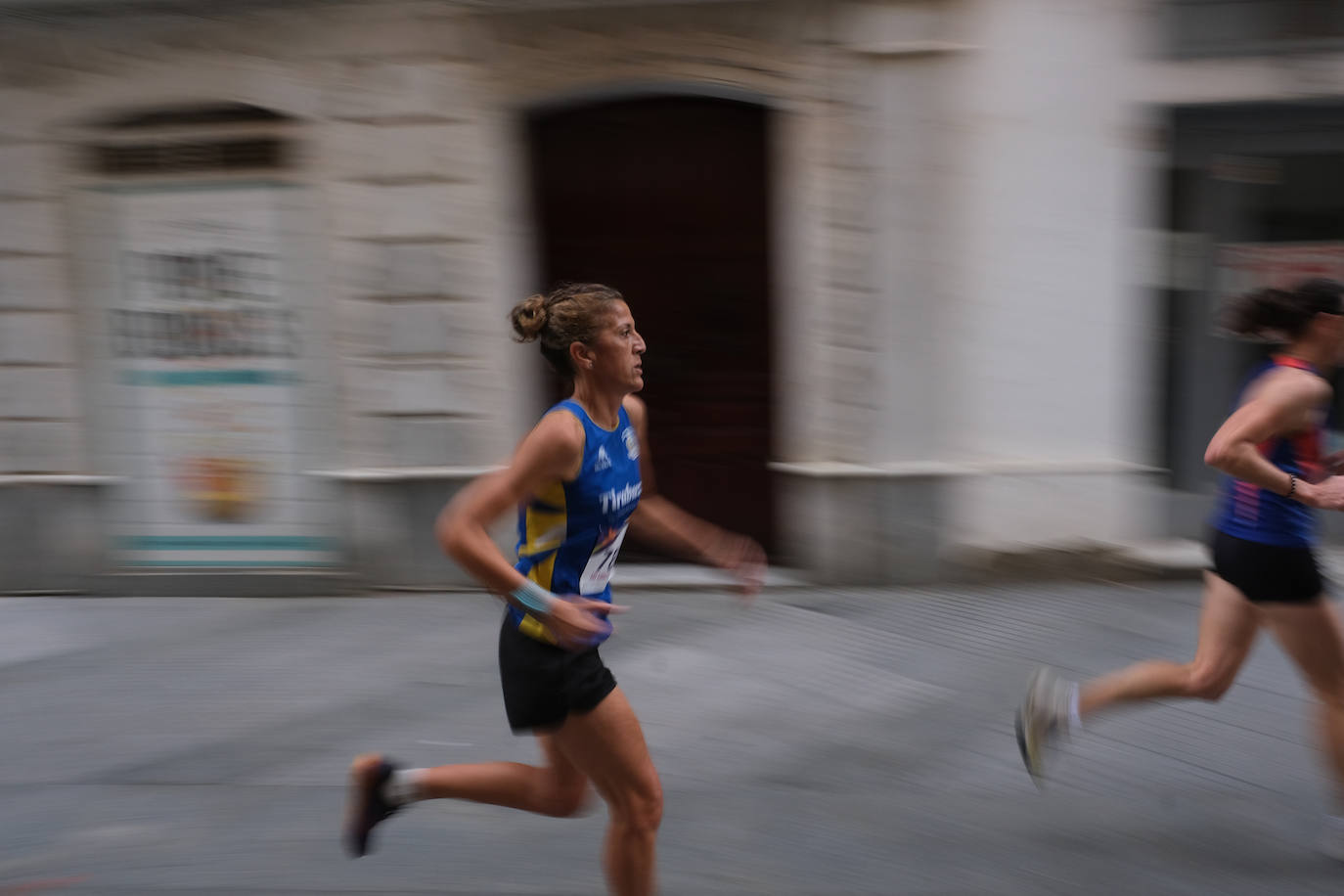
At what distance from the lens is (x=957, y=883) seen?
325 cm

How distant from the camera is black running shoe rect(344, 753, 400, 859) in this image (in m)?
3.08

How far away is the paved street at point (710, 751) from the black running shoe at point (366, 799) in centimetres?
25

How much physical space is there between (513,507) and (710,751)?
2.03 metres

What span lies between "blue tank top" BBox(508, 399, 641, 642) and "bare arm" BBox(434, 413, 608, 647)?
5cm

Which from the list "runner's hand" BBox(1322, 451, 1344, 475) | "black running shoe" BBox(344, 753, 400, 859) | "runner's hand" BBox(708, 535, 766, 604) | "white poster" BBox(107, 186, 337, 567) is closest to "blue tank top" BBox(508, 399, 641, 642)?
"runner's hand" BBox(708, 535, 766, 604)

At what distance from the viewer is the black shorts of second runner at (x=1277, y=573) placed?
3246 millimetres

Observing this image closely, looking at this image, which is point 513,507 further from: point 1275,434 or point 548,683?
point 1275,434

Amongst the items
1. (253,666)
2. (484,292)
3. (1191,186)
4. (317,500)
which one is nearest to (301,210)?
(484,292)

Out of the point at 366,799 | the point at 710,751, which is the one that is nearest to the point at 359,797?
the point at 366,799

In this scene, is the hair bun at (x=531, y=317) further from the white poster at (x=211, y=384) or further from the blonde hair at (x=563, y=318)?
the white poster at (x=211, y=384)

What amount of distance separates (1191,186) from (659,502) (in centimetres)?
439

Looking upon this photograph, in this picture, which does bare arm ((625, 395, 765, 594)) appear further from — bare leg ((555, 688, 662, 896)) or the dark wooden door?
the dark wooden door

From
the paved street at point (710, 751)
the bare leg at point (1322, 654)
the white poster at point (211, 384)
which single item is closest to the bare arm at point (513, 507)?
the paved street at point (710, 751)

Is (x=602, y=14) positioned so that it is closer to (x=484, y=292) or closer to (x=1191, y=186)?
(x=484, y=292)
